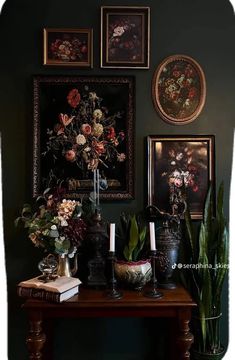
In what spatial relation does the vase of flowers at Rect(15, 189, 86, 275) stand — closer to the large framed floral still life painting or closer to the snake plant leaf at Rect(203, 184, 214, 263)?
the large framed floral still life painting

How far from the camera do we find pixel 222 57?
2119mm

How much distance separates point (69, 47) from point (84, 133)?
0.55 meters

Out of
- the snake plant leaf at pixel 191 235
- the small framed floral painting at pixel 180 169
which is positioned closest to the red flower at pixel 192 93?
the small framed floral painting at pixel 180 169

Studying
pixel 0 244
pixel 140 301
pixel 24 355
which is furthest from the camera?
pixel 24 355

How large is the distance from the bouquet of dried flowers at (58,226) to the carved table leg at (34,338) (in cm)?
35

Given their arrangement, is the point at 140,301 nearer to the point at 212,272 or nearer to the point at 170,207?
the point at 212,272

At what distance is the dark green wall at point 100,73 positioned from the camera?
2.07 meters

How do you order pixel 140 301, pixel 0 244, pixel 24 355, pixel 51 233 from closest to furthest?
pixel 0 244
pixel 140 301
pixel 51 233
pixel 24 355

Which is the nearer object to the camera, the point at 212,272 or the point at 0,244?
the point at 0,244

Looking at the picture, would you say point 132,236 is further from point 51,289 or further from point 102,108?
point 102,108

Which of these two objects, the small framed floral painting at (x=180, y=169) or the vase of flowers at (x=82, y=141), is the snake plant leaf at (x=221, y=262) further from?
the vase of flowers at (x=82, y=141)

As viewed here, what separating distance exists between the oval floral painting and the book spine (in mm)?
1239

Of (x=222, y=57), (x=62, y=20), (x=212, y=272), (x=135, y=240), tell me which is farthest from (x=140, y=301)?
(x=62, y=20)

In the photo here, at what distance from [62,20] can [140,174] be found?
110cm
